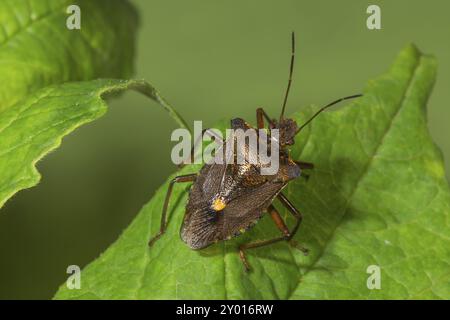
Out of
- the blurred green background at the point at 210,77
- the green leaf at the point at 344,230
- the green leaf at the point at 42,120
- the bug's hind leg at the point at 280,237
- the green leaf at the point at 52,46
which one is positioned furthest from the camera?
the blurred green background at the point at 210,77

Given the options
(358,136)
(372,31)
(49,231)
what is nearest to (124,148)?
(49,231)

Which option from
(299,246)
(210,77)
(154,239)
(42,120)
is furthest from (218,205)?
(210,77)

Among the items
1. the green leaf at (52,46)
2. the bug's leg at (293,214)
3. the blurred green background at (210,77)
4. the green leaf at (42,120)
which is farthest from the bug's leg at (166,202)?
the blurred green background at (210,77)

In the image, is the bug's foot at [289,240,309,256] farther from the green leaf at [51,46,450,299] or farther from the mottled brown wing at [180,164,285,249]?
the mottled brown wing at [180,164,285,249]

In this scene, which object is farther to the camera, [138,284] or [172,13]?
[172,13]

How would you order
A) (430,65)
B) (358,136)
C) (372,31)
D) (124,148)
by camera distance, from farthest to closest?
(372,31), (124,148), (430,65), (358,136)

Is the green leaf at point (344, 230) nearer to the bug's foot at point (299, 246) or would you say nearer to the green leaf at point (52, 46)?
the bug's foot at point (299, 246)

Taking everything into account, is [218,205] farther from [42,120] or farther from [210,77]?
[210,77]
